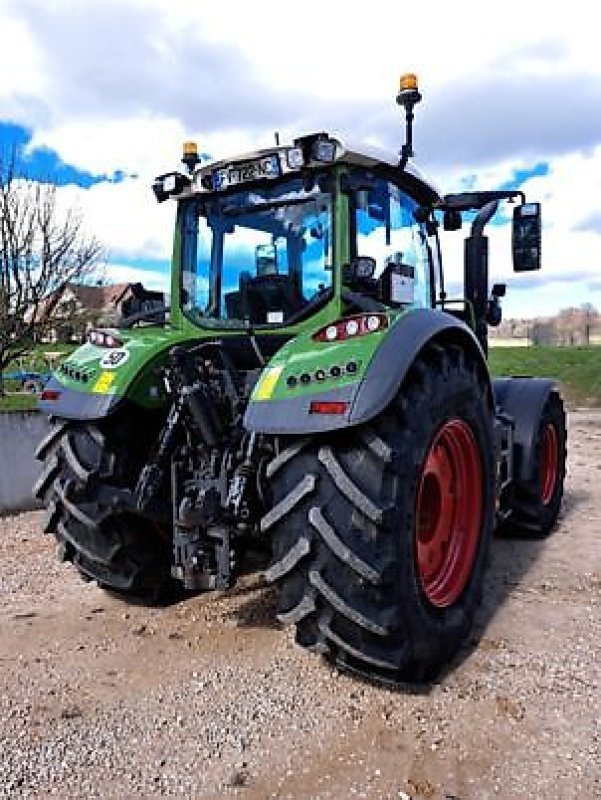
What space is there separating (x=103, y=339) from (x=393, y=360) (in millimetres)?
1729

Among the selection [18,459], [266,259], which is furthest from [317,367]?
[18,459]

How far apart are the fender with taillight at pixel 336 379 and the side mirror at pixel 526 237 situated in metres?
1.84

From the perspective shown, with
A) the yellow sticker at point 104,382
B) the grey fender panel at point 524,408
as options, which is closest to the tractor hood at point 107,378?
the yellow sticker at point 104,382

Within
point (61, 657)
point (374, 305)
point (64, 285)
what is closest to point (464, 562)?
point (374, 305)

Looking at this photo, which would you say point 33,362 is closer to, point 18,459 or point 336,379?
point 18,459

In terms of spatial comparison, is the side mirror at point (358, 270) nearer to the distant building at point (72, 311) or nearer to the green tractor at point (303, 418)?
the green tractor at point (303, 418)

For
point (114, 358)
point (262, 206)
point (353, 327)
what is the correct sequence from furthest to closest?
point (262, 206), point (114, 358), point (353, 327)

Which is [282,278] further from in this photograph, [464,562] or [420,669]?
[420,669]

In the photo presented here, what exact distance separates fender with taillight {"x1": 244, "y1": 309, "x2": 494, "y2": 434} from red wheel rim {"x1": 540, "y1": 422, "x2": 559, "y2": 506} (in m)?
2.98

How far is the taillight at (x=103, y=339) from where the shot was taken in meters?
3.92

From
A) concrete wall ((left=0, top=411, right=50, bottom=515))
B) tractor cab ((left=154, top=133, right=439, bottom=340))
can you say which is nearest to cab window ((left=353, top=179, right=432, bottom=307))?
tractor cab ((left=154, top=133, right=439, bottom=340))

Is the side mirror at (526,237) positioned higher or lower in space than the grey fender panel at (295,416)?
higher

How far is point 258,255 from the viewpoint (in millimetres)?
4020

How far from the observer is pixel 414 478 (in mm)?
2932
